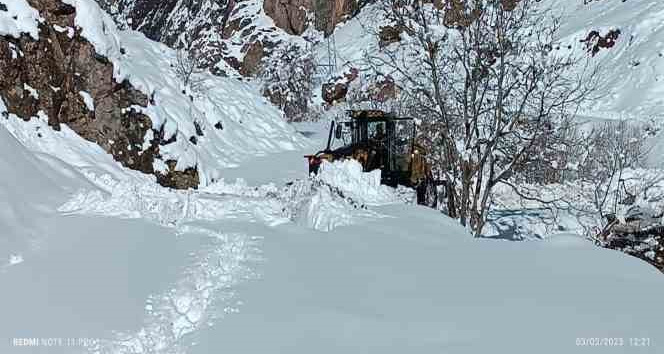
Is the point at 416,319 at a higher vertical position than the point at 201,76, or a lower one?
lower

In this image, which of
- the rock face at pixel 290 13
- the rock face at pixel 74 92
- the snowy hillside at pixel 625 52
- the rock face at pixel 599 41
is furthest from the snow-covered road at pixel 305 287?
the rock face at pixel 290 13

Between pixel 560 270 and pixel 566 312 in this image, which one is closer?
pixel 566 312

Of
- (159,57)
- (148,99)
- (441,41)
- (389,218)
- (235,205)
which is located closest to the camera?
(389,218)

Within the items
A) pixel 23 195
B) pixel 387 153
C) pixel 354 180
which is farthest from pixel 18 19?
pixel 387 153

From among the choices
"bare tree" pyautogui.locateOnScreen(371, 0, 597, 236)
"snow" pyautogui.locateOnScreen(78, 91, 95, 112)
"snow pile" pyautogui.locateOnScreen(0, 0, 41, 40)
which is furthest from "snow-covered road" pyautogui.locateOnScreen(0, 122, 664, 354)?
"snow" pyautogui.locateOnScreen(78, 91, 95, 112)

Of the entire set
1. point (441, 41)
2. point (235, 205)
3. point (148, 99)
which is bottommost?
point (235, 205)

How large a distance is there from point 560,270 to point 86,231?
447cm

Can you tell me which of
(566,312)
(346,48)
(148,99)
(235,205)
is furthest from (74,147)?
(346,48)

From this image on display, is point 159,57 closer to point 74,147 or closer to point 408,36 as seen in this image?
Result: point 74,147

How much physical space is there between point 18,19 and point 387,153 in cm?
851

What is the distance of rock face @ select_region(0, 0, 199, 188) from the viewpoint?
41.2 ft

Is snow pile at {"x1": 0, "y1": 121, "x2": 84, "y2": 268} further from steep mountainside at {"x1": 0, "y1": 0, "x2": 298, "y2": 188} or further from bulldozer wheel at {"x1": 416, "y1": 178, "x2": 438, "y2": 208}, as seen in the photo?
bulldozer wheel at {"x1": 416, "y1": 178, "x2": 438, "y2": 208}

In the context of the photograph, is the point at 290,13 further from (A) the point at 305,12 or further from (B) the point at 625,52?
(B) the point at 625,52

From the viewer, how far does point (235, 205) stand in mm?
9367
